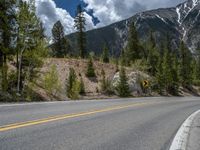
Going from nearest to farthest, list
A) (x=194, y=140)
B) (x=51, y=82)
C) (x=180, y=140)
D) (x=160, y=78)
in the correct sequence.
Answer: (x=180, y=140)
(x=194, y=140)
(x=51, y=82)
(x=160, y=78)

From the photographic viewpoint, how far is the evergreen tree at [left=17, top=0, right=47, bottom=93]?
3463 cm

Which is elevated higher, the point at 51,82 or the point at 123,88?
the point at 51,82

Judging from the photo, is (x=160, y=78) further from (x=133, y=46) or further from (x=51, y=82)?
(x=51, y=82)

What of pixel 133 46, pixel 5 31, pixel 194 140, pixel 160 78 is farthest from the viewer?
pixel 133 46

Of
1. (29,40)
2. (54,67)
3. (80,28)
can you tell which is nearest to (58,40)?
(80,28)

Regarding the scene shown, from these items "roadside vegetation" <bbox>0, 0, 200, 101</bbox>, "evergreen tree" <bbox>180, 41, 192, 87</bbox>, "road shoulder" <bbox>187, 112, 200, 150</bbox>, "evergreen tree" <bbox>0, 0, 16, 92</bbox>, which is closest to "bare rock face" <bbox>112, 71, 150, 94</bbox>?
"roadside vegetation" <bbox>0, 0, 200, 101</bbox>

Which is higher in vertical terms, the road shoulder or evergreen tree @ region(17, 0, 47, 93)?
evergreen tree @ region(17, 0, 47, 93)

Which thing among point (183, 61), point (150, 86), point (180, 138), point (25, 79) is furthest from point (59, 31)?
point (180, 138)

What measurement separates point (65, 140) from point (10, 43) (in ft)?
93.5

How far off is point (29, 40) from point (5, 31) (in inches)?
117

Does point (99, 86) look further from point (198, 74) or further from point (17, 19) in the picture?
point (198, 74)

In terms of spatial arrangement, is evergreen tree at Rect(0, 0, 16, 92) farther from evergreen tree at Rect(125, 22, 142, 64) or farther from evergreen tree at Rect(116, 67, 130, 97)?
evergreen tree at Rect(125, 22, 142, 64)

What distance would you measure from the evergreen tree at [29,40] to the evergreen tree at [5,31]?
2.71 ft

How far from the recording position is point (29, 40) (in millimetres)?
36219
